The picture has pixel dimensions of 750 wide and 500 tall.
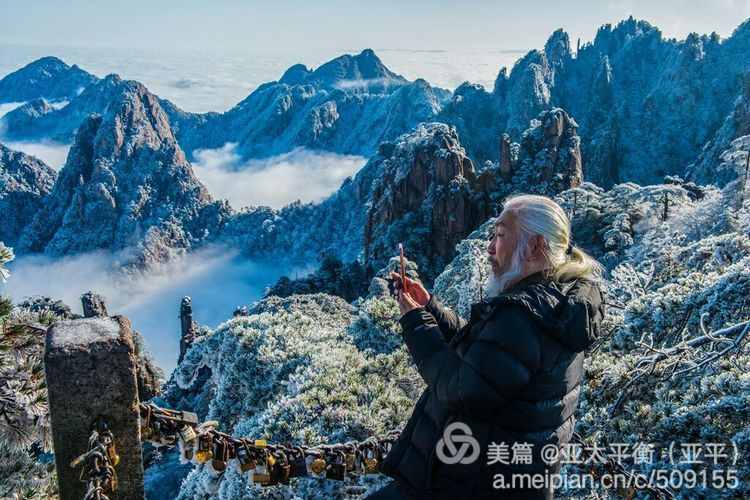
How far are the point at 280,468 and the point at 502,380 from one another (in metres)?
2.50

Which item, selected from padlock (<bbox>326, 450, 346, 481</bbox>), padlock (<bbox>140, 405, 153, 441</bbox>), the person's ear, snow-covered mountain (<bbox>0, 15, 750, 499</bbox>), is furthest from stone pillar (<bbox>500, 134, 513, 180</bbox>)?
padlock (<bbox>140, 405, 153, 441</bbox>)

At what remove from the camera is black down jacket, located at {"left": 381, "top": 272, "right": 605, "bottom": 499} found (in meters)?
2.25

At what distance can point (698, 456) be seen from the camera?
413cm

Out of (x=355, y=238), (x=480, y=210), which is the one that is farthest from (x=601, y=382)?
(x=355, y=238)

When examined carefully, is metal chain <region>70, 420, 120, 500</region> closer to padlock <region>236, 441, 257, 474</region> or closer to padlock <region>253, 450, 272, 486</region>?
padlock <region>236, 441, 257, 474</region>

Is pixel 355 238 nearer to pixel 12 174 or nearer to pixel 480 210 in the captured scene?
pixel 480 210

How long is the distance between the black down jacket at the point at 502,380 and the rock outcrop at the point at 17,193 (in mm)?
161164

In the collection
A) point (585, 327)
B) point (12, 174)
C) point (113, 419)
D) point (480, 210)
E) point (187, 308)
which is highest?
point (585, 327)

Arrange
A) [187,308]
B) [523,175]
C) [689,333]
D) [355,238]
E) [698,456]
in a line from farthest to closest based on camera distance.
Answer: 1. [355,238]
2. [523,175]
3. [187,308]
4. [689,333]
5. [698,456]

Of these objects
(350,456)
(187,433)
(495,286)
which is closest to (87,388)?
(187,433)

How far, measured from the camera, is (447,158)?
4831cm

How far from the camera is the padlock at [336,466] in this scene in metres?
4.31

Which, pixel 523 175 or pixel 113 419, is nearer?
pixel 113 419

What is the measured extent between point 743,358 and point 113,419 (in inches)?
195
